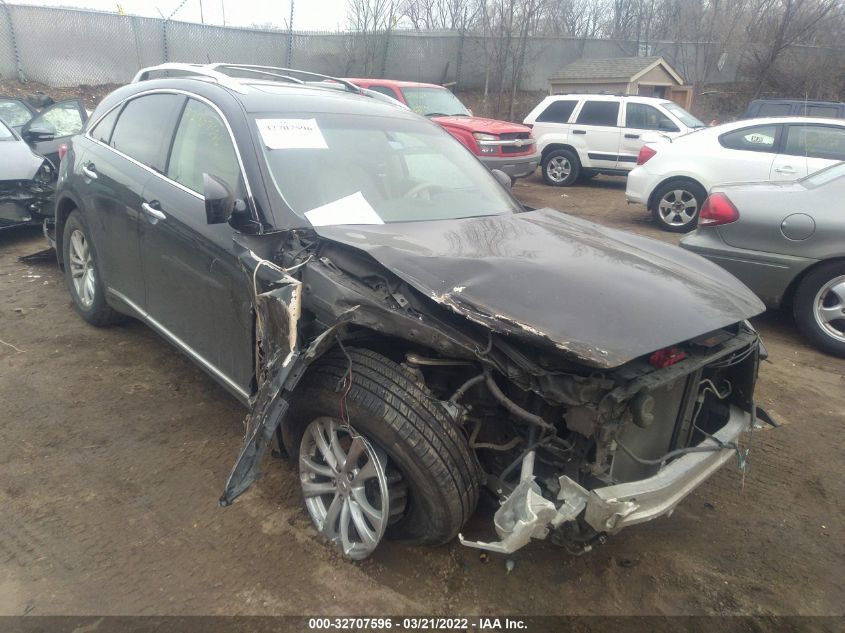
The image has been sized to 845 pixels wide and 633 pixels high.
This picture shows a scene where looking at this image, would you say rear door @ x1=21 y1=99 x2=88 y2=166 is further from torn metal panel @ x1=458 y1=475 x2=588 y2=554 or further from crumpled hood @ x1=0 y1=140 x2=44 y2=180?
torn metal panel @ x1=458 y1=475 x2=588 y2=554

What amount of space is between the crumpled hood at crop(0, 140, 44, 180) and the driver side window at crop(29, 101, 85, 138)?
1928mm

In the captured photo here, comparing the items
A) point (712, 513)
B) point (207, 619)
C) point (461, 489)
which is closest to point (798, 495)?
point (712, 513)

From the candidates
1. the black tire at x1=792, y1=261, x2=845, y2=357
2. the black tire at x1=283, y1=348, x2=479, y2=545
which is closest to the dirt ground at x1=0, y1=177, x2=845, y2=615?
the black tire at x1=283, y1=348, x2=479, y2=545

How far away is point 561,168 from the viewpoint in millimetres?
13094

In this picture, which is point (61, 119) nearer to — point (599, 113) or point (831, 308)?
point (599, 113)

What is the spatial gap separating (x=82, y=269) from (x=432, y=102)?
835cm

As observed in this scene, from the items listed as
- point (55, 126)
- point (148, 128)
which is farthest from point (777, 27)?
point (148, 128)

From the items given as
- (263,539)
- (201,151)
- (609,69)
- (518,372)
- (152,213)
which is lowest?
(263,539)

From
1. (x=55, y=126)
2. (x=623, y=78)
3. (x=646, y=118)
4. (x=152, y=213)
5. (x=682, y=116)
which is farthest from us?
(x=623, y=78)

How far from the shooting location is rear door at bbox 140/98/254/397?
3000mm

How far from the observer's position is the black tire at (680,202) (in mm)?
8852

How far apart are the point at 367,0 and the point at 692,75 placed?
14.8 metres

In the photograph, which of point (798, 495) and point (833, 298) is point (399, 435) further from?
point (833, 298)

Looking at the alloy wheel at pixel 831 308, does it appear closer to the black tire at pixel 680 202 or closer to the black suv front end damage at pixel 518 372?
the black suv front end damage at pixel 518 372
